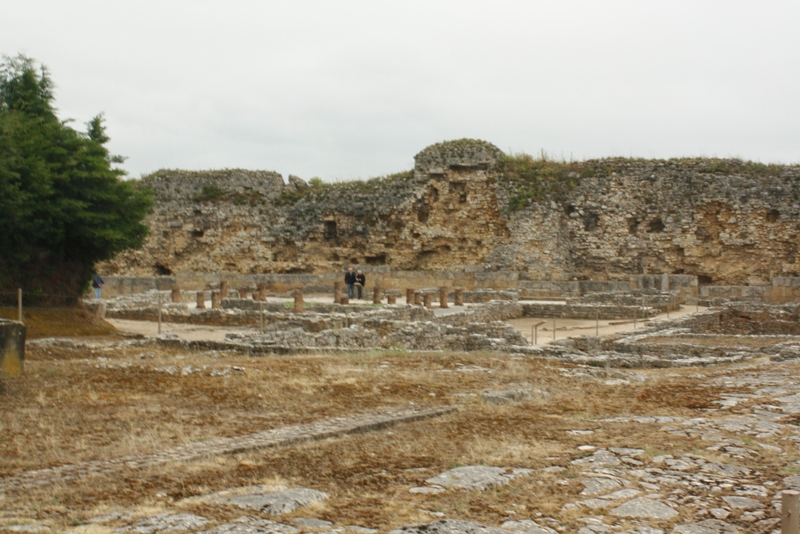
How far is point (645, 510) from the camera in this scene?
5.21 meters

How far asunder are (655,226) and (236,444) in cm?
3285

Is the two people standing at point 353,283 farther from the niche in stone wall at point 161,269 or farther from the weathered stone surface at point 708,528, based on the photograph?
the weathered stone surface at point 708,528

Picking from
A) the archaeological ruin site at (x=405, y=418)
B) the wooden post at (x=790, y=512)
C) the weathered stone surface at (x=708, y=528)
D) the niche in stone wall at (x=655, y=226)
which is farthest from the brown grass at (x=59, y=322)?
the niche in stone wall at (x=655, y=226)

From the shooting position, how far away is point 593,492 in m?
5.58

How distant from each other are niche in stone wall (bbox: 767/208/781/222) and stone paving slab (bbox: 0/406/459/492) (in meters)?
31.1

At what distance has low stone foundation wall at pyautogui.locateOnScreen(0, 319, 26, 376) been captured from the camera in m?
10.2

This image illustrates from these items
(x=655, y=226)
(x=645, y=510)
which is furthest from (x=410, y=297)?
(x=645, y=510)

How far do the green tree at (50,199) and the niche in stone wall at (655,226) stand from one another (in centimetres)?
2377

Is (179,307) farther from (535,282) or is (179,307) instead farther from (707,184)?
(707,184)

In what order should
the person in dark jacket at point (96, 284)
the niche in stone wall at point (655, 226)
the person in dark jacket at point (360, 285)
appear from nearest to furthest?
the person in dark jacket at point (96, 284) → the person in dark jacket at point (360, 285) → the niche in stone wall at point (655, 226)

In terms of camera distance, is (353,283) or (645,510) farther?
(353,283)

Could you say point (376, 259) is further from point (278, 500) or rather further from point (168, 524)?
point (168, 524)

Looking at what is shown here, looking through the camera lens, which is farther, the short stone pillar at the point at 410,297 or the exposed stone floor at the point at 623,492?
the short stone pillar at the point at 410,297

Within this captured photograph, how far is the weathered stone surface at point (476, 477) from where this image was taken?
226 inches
